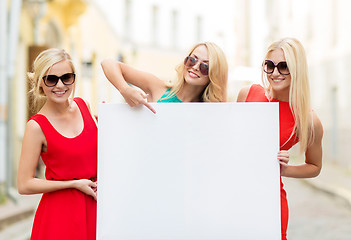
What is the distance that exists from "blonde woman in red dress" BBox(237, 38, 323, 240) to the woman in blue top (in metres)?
0.21

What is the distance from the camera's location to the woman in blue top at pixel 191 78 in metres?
2.61

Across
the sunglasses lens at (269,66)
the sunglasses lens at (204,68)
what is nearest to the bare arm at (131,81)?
the sunglasses lens at (204,68)

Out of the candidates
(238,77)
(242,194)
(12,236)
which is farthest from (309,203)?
(242,194)

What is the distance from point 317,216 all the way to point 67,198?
5.85 metres

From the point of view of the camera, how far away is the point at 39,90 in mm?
2654

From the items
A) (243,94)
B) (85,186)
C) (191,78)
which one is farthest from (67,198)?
(243,94)

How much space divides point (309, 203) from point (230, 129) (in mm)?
7355

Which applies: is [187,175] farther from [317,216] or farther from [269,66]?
[317,216]

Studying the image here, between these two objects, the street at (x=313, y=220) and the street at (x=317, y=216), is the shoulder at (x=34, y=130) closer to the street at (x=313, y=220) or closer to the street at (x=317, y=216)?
the street at (x=313, y=220)

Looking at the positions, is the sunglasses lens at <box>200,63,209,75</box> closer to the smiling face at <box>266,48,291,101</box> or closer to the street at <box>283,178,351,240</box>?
the smiling face at <box>266,48,291,101</box>

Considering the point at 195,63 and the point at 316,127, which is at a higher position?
the point at 195,63

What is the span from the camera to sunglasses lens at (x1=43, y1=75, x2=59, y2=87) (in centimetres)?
257

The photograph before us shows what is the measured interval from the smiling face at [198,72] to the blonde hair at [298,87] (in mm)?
324

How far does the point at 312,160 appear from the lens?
279cm
